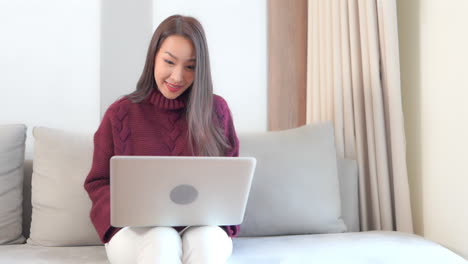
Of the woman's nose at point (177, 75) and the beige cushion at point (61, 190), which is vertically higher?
the woman's nose at point (177, 75)

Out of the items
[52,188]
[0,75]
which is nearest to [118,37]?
[0,75]

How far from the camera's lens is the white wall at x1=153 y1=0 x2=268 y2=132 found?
2.31m

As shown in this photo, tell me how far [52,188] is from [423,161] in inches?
50.8

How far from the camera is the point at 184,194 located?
1206 millimetres

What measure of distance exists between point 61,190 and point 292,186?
0.76 meters

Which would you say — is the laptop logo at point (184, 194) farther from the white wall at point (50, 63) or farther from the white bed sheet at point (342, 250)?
the white wall at point (50, 63)

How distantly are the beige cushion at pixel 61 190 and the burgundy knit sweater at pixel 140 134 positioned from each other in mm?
154

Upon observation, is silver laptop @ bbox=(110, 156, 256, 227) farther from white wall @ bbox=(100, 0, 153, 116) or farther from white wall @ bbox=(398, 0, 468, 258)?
white wall @ bbox=(100, 0, 153, 116)

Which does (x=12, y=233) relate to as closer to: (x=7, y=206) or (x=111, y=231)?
(x=7, y=206)

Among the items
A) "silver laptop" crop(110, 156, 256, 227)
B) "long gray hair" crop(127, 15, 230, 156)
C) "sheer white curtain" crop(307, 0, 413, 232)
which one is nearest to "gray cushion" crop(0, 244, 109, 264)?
"silver laptop" crop(110, 156, 256, 227)

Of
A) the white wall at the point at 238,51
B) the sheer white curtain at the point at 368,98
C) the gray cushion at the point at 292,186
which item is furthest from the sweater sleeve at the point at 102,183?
the sheer white curtain at the point at 368,98

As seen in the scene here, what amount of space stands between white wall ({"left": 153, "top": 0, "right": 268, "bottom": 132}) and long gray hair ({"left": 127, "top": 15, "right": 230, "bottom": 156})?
689mm

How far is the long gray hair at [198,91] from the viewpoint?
1584 millimetres

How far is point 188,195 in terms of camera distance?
1.21 m
